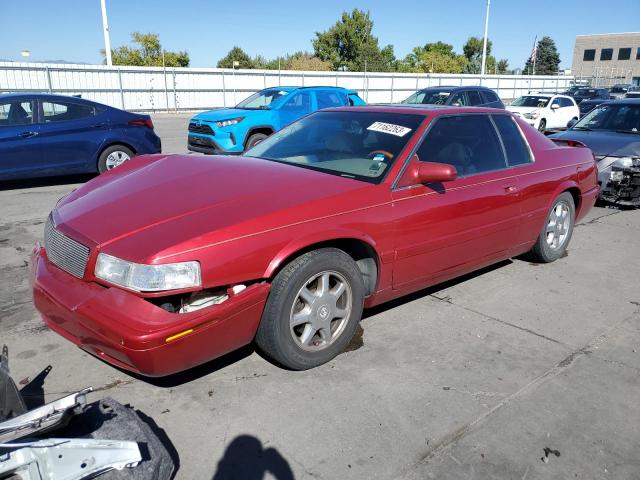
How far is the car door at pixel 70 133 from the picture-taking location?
8.33m

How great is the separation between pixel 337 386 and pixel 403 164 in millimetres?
1554

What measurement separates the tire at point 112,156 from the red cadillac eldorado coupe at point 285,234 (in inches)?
203

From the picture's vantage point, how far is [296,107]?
12336mm

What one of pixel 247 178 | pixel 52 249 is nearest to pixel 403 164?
pixel 247 178

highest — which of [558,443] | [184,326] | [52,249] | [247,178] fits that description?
[247,178]

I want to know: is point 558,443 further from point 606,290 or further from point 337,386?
point 606,290

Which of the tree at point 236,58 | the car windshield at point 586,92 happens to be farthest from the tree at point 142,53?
the car windshield at point 586,92

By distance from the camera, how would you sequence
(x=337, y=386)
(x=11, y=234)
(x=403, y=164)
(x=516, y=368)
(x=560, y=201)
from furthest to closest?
1. (x=11, y=234)
2. (x=560, y=201)
3. (x=403, y=164)
4. (x=516, y=368)
5. (x=337, y=386)

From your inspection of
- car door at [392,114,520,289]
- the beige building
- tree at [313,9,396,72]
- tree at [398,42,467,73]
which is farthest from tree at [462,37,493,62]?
car door at [392,114,520,289]

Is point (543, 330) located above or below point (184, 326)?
below

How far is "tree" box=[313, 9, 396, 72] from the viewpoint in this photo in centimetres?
6594

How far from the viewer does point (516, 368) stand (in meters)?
3.41

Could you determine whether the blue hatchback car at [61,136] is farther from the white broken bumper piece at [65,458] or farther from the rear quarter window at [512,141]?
the white broken bumper piece at [65,458]

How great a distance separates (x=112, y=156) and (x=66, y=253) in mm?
6522
